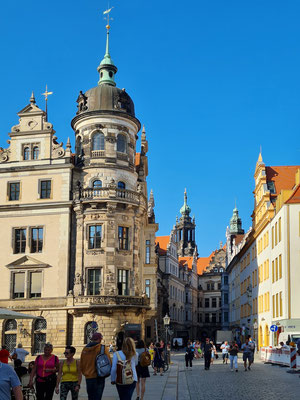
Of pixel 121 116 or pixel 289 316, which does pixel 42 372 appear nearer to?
pixel 289 316

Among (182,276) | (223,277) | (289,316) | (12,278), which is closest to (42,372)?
(289,316)

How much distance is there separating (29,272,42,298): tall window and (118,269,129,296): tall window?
6.14 meters

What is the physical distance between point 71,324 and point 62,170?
39.2 feet

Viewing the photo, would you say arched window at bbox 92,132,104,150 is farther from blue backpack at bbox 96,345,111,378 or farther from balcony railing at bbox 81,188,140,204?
blue backpack at bbox 96,345,111,378

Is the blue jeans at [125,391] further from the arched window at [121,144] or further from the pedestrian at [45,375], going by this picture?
the arched window at [121,144]

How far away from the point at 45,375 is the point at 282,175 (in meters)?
47.7

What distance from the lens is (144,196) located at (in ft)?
162

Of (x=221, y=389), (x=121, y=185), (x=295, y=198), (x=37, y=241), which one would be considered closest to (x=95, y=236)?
(x=37, y=241)

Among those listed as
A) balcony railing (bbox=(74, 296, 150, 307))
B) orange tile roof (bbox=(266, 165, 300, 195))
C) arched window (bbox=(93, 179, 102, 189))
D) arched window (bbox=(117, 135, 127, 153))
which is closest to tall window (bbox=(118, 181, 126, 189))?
arched window (bbox=(93, 179, 102, 189))

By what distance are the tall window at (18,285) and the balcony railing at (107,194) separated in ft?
25.4

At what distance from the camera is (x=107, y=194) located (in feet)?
148

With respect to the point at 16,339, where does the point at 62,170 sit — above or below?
above

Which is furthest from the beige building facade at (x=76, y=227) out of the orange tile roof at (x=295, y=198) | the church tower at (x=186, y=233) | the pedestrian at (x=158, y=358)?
the church tower at (x=186, y=233)

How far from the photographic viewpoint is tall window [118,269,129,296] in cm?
4447
